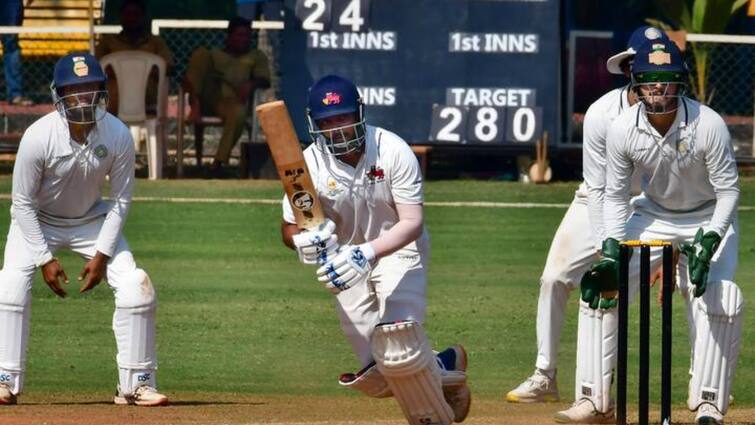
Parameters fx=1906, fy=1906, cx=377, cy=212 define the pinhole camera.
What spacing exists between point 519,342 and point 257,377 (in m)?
1.93

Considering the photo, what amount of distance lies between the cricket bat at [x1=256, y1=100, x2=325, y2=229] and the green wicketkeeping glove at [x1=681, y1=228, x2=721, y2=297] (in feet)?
5.56

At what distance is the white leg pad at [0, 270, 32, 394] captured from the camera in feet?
30.4

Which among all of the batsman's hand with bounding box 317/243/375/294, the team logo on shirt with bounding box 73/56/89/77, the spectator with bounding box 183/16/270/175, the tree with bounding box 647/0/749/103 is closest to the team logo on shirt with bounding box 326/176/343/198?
the batsman's hand with bounding box 317/243/375/294

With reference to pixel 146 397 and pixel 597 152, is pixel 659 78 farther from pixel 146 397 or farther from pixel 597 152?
pixel 146 397

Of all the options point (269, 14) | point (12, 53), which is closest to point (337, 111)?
point (12, 53)

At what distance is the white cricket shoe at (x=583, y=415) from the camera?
8852 mm

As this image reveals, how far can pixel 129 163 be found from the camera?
9438mm

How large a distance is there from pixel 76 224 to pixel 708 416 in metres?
3.23

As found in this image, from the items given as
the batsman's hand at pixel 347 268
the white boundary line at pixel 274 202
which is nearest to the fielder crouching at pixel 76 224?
the batsman's hand at pixel 347 268

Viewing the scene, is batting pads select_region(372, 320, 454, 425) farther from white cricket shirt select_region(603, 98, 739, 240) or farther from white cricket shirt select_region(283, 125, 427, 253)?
white cricket shirt select_region(603, 98, 739, 240)

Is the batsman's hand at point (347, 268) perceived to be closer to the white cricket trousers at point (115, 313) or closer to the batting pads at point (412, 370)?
the batting pads at point (412, 370)

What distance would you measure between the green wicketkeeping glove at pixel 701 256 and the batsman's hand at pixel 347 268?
1.51 meters

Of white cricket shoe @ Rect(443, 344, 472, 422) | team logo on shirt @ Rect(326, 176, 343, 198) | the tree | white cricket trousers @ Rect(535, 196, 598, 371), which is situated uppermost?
the tree

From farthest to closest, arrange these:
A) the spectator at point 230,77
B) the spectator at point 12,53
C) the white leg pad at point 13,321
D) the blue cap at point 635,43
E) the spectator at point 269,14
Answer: the spectator at point 269,14 → the spectator at point 12,53 → the spectator at point 230,77 → the white leg pad at point 13,321 → the blue cap at point 635,43
